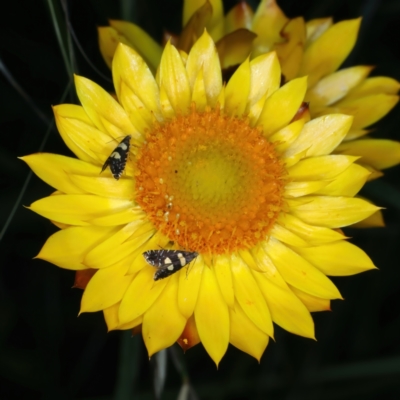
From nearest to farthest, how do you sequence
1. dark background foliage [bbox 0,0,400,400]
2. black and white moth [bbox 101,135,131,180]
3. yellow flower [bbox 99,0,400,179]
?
1. black and white moth [bbox 101,135,131,180]
2. yellow flower [bbox 99,0,400,179]
3. dark background foliage [bbox 0,0,400,400]

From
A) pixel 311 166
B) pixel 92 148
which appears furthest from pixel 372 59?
pixel 92 148

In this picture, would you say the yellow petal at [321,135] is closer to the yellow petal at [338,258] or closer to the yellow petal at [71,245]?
the yellow petal at [338,258]

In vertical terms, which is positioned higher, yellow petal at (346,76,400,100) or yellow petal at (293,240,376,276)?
yellow petal at (346,76,400,100)

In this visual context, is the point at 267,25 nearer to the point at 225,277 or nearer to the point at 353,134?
the point at 353,134

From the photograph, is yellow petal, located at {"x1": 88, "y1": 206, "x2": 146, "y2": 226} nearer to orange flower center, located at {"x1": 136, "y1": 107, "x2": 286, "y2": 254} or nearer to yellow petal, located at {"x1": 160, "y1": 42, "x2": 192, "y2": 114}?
orange flower center, located at {"x1": 136, "y1": 107, "x2": 286, "y2": 254}

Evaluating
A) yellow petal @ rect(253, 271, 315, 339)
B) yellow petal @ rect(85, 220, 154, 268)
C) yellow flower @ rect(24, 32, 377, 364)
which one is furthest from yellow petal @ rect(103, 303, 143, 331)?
yellow petal @ rect(253, 271, 315, 339)

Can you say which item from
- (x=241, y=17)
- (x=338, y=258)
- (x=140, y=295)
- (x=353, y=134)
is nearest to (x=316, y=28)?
(x=241, y=17)

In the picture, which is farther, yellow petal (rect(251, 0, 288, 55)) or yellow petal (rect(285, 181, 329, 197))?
yellow petal (rect(251, 0, 288, 55))
